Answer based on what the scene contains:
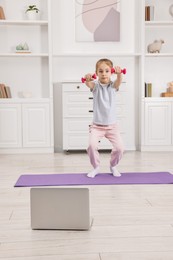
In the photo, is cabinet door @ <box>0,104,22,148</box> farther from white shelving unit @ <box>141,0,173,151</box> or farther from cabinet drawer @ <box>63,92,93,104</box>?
white shelving unit @ <box>141,0,173,151</box>

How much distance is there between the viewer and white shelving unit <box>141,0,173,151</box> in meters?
5.19

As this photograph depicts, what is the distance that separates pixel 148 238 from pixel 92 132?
171cm

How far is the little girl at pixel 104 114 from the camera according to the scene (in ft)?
11.1

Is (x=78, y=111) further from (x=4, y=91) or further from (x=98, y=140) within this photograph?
(x=98, y=140)

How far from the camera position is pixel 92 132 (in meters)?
3.41

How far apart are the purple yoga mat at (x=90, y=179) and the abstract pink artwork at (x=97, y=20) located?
2575 millimetres

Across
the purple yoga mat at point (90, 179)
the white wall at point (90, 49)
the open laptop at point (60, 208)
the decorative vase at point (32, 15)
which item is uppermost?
the decorative vase at point (32, 15)

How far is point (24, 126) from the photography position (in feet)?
16.7

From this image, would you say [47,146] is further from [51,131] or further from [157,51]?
[157,51]

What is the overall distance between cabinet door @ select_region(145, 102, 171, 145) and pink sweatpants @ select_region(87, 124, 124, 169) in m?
1.83

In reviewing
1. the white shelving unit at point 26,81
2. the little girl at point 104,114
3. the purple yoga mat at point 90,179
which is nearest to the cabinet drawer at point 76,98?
the white shelving unit at point 26,81

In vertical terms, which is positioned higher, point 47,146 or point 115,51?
point 115,51

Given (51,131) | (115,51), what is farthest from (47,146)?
(115,51)

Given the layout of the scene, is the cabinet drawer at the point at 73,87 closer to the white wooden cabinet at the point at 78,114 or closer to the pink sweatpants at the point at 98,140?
the white wooden cabinet at the point at 78,114
